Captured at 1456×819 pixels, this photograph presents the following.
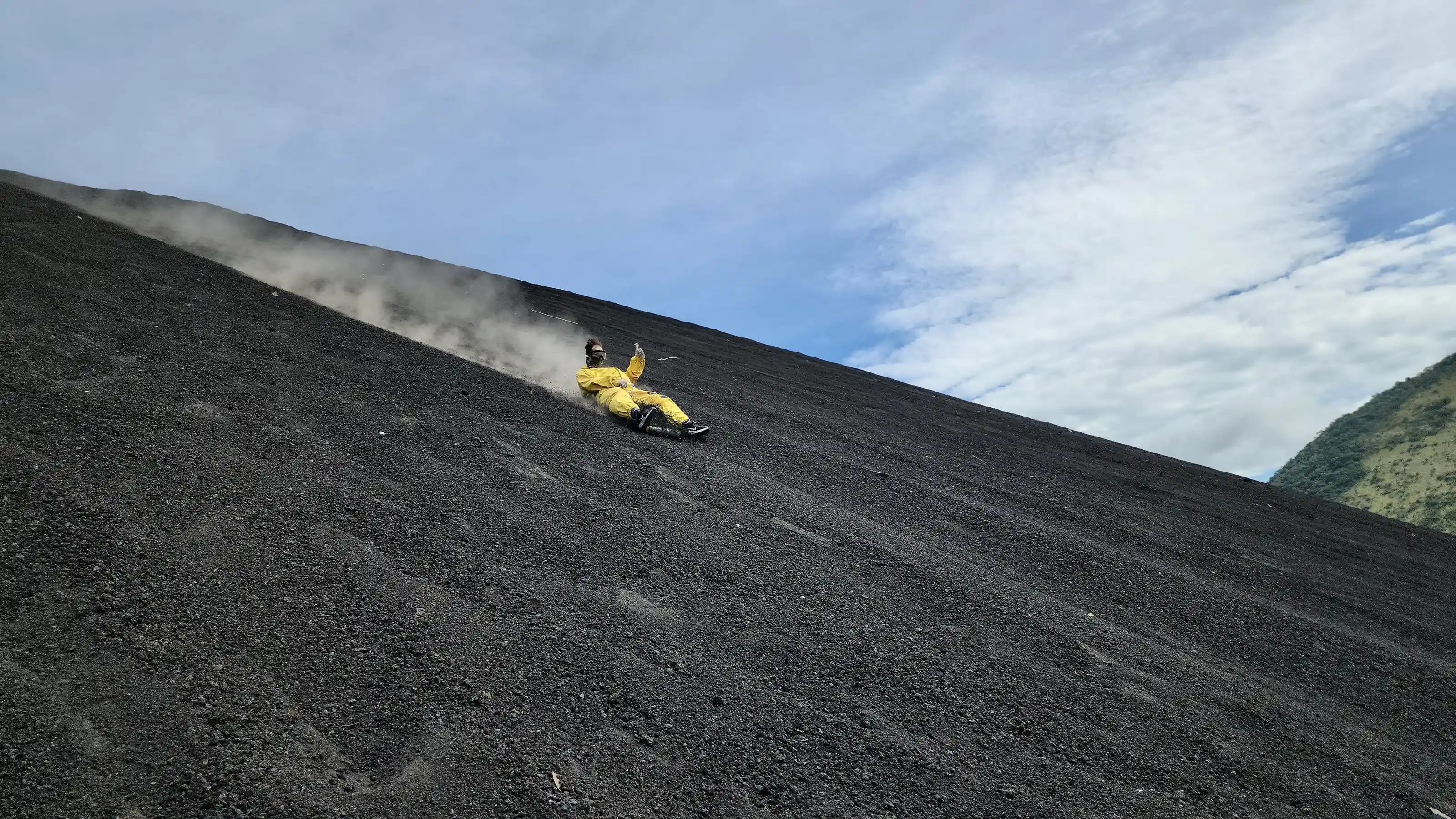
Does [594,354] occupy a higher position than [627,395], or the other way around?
[594,354]

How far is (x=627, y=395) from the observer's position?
10266 millimetres

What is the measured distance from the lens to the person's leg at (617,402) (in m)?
10.0

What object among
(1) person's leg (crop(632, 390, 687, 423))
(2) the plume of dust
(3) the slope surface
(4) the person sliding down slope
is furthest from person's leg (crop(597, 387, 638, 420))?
(3) the slope surface

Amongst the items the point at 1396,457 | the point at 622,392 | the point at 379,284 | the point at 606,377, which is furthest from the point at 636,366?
the point at 1396,457

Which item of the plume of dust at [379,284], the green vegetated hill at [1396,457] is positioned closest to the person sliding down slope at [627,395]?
the plume of dust at [379,284]

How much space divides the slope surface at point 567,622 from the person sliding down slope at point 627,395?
434 millimetres

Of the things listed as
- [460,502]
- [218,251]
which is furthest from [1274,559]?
[218,251]

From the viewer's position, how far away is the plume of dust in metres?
12.8

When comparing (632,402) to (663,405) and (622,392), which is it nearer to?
(622,392)

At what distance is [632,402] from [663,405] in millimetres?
399

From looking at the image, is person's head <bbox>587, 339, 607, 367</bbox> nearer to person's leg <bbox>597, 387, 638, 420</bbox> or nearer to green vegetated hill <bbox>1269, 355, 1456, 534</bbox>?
person's leg <bbox>597, 387, 638, 420</bbox>

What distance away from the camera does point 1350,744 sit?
223 inches

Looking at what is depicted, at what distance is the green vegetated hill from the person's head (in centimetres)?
2223

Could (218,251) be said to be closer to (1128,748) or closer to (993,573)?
(993,573)
